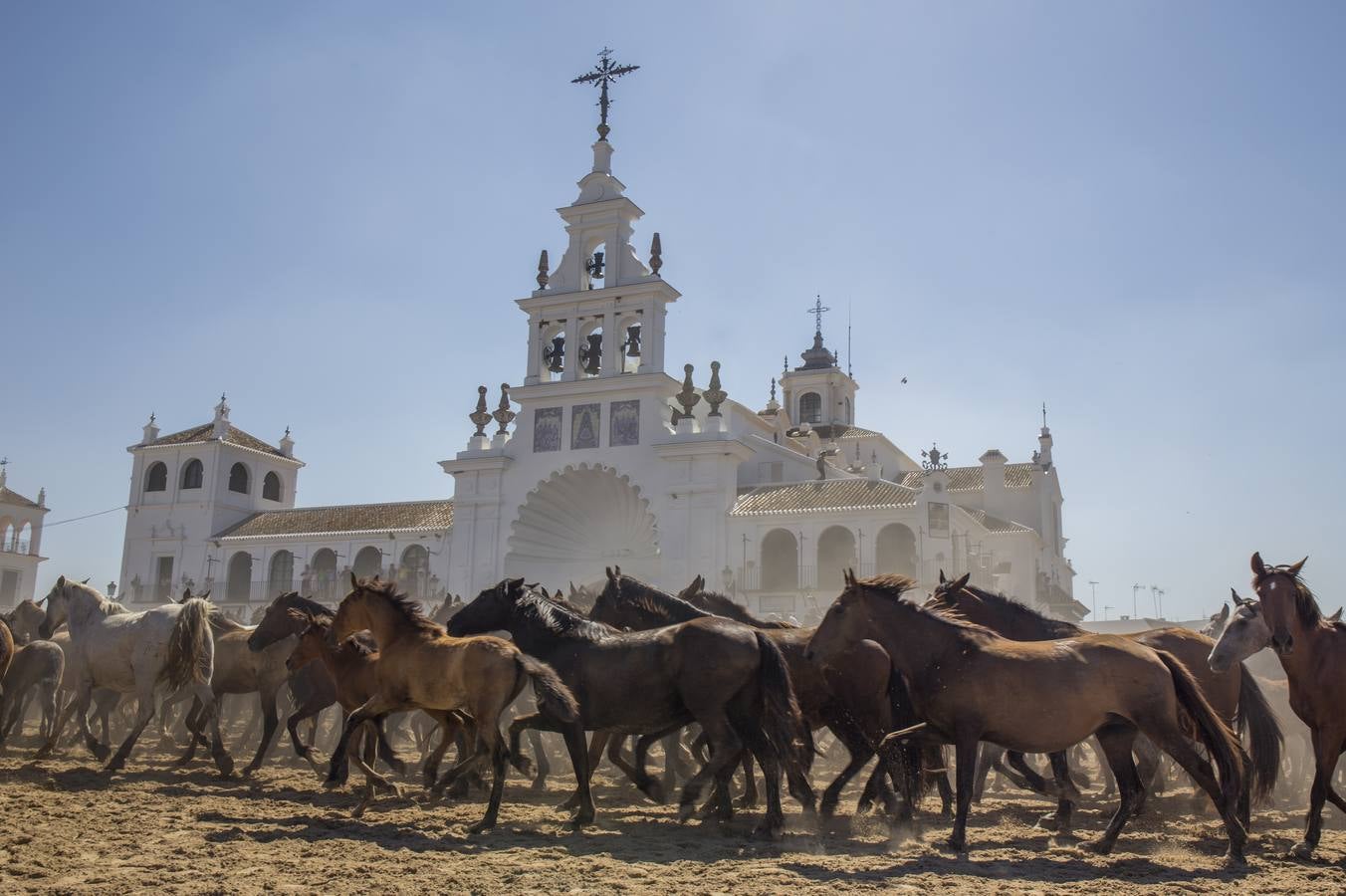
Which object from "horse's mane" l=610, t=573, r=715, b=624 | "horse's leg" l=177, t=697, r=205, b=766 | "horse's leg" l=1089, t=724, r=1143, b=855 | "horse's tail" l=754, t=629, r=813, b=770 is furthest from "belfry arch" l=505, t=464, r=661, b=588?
"horse's leg" l=1089, t=724, r=1143, b=855

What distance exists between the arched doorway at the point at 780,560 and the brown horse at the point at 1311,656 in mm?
28464

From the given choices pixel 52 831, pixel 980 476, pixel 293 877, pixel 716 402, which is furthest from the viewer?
→ pixel 980 476

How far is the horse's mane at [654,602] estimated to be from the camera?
11.5 m

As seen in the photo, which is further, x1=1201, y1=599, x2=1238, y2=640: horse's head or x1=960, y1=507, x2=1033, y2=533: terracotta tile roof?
x1=960, y1=507, x2=1033, y2=533: terracotta tile roof

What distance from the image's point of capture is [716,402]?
1415 inches

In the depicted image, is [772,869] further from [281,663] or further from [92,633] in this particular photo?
[92,633]

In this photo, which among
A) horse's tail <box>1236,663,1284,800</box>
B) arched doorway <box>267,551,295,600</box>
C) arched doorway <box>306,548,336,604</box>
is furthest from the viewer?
arched doorway <box>267,551,295,600</box>

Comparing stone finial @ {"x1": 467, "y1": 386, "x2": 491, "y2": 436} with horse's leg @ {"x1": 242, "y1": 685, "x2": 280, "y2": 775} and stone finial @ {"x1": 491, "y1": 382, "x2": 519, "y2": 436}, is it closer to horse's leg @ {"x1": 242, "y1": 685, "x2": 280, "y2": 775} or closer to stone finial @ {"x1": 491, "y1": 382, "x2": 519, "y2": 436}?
stone finial @ {"x1": 491, "y1": 382, "x2": 519, "y2": 436}

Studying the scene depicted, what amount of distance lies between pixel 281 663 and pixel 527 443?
24.7 metres

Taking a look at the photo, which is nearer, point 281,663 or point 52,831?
point 52,831

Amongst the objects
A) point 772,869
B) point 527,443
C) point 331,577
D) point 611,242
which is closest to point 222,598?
point 331,577

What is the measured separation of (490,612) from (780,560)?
93.6 ft

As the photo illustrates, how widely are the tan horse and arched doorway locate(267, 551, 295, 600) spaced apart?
38.4 metres

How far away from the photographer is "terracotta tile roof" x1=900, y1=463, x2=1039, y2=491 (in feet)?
167
